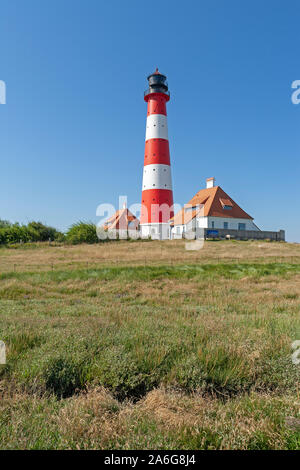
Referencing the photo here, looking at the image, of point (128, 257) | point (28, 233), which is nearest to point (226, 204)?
point (128, 257)

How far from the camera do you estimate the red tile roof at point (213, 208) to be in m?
42.3

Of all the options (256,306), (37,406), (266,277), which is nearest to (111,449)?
(37,406)

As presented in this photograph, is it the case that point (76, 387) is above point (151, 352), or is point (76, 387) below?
below

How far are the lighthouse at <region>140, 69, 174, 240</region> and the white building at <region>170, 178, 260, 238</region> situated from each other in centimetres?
338

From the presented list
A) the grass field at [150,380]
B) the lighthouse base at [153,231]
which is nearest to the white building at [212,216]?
the lighthouse base at [153,231]

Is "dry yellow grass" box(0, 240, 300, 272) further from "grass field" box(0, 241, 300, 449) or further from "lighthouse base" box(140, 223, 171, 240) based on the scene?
"grass field" box(0, 241, 300, 449)

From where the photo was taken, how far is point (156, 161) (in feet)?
128

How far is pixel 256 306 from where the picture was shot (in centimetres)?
916

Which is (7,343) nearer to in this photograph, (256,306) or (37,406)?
(37,406)

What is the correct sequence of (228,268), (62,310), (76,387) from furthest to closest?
1. (228,268)
2. (62,310)
3. (76,387)

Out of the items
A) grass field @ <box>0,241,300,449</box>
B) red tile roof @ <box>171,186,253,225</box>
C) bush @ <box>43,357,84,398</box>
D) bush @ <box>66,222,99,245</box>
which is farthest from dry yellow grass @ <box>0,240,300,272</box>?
bush @ <box>43,357,84,398</box>

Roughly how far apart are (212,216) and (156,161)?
36.3 ft

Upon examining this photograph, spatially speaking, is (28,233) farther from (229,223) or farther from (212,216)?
(229,223)
